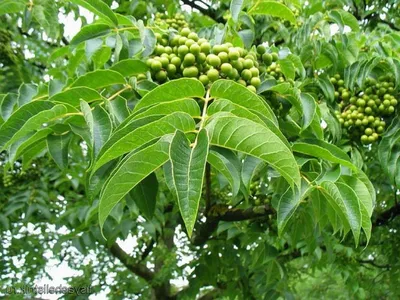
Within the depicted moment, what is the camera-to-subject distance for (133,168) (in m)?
1.05

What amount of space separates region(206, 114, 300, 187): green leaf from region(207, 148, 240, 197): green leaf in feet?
0.22

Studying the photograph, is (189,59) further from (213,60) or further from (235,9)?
(235,9)

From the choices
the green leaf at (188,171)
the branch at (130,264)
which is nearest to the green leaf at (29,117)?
the green leaf at (188,171)

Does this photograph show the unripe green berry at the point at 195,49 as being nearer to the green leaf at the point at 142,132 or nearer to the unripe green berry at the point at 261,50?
the unripe green berry at the point at 261,50

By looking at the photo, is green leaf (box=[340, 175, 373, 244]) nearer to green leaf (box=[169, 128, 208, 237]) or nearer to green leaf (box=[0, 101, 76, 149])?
green leaf (box=[169, 128, 208, 237])

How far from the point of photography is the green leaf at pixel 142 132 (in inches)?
42.6

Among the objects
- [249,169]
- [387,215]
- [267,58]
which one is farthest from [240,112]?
[387,215]

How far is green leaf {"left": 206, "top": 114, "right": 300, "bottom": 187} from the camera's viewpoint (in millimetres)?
1062

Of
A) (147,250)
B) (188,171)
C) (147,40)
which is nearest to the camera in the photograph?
(188,171)

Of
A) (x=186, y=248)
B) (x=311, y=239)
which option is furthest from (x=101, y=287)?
(x=311, y=239)

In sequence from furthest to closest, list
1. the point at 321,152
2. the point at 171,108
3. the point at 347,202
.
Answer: the point at 321,152 < the point at 347,202 < the point at 171,108

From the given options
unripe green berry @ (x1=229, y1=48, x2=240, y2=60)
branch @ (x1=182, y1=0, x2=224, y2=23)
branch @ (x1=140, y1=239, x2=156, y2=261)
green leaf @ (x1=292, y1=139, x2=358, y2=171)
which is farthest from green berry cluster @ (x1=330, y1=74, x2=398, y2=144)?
branch @ (x1=140, y1=239, x2=156, y2=261)

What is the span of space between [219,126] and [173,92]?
0.21 meters

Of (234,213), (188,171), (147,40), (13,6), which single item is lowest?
(234,213)
